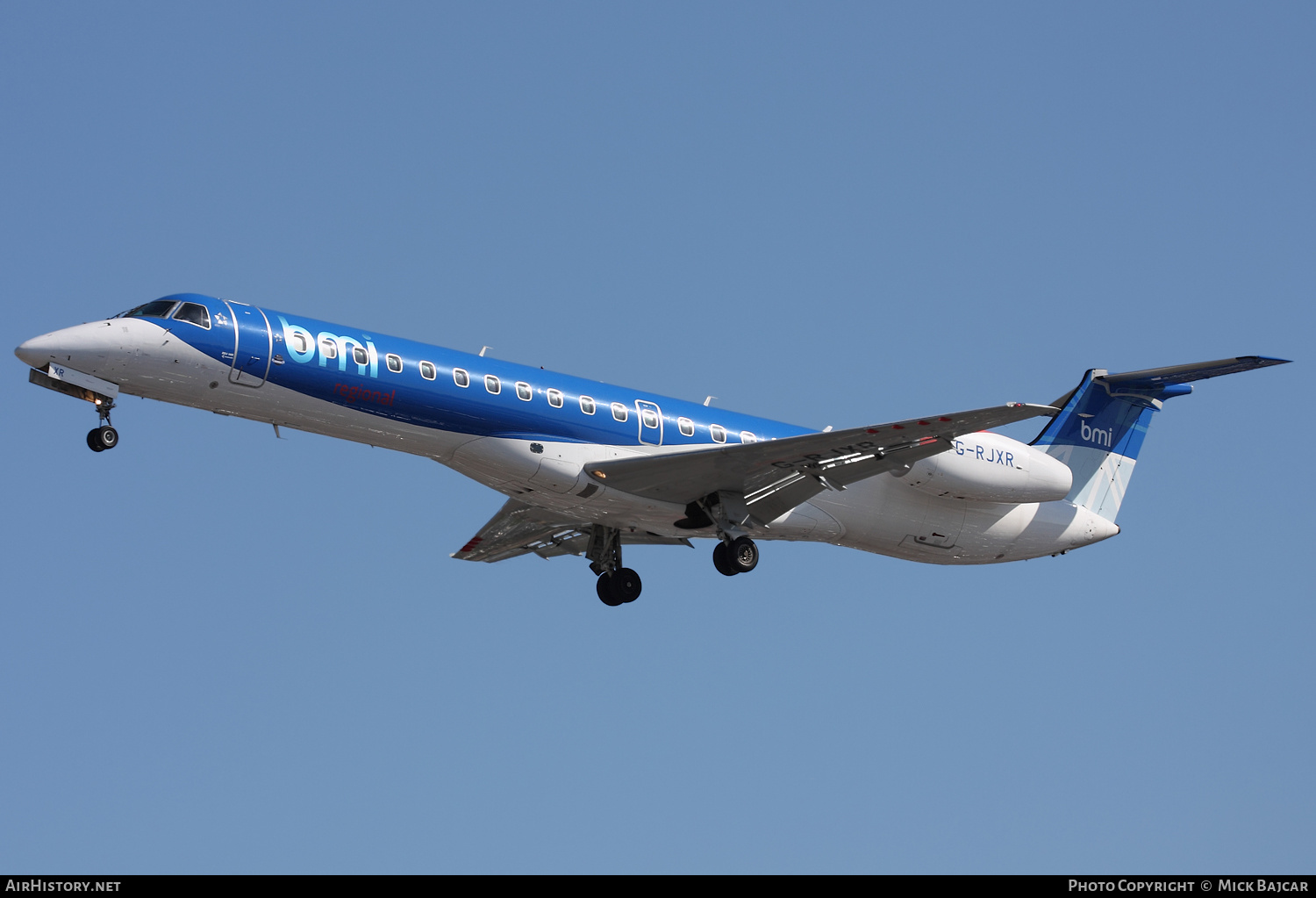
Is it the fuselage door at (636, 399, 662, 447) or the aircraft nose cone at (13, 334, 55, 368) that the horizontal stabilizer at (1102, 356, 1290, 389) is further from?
the aircraft nose cone at (13, 334, 55, 368)

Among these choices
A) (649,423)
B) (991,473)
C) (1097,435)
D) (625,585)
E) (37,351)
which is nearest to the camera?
(37,351)

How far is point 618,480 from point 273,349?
514 centimetres

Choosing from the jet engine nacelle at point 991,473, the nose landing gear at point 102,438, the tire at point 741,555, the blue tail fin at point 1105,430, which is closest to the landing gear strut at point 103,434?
the nose landing gear at point 102,438

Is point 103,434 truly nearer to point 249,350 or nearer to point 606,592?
point 249,350

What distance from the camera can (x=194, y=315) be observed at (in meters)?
18.7

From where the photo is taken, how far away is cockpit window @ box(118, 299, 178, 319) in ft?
61.2

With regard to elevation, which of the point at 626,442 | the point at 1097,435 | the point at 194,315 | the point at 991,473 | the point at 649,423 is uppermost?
the point at 1097,435

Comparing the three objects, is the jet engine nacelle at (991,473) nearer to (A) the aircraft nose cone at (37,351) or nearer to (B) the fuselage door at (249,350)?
(B) the fuselage door at (249,350)

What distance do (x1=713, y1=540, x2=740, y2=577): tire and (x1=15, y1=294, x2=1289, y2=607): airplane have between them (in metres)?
0.04

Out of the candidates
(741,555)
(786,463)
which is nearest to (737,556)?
(741,555)

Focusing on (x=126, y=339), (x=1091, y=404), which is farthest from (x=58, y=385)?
(x=1091, y=404)

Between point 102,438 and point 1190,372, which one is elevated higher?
point 1190,372

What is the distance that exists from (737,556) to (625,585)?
2.69m

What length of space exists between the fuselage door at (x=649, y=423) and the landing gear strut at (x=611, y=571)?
2874 millimetres
